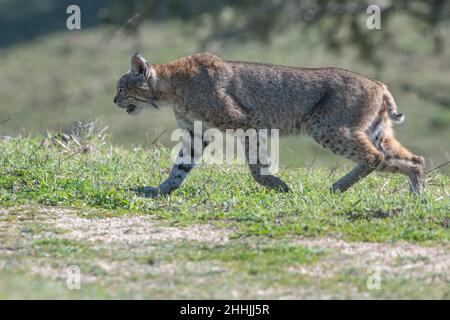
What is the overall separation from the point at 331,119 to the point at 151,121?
11.0 metres

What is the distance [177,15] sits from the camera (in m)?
24.4

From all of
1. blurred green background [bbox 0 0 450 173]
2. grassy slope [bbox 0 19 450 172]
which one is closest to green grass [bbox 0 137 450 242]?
grassy slope [bbox 0 19 450 172]

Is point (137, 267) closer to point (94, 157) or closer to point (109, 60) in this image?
point (94, 157)

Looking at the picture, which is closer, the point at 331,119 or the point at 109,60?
the point at 331,119

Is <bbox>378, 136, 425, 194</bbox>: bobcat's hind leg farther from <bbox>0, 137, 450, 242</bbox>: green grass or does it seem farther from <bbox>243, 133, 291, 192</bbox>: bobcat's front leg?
<bbox>243, 133, 291, 192</bbox>: bobcat's front leg

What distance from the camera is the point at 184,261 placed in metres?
6.88

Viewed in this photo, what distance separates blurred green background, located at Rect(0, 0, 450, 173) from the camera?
20969 millimetres

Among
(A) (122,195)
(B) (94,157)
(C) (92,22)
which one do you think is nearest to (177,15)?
(C) (92,22)

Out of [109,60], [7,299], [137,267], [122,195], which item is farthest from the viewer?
[109,60]

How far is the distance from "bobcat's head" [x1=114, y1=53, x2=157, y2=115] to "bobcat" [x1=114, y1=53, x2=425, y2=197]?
0.4 inches

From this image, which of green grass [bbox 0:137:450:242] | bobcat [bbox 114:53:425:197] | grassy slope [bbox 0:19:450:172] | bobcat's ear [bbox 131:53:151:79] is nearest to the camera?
green grass [bbox 0:137:450:242]

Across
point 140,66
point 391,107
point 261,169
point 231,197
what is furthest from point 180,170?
point 391,107

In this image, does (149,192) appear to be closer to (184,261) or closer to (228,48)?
(184,261)

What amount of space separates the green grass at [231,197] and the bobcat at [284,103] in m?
0.32
